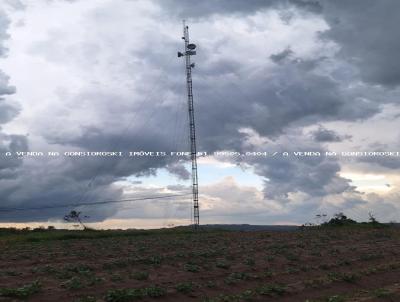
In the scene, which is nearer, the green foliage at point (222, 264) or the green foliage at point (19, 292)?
the green foliage at point (19, 292)

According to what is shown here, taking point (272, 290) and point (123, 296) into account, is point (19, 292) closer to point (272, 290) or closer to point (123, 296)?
point (123, 296)

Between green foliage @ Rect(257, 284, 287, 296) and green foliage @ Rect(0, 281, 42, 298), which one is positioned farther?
green foliage @ Rect(257, 284, 287, 296)

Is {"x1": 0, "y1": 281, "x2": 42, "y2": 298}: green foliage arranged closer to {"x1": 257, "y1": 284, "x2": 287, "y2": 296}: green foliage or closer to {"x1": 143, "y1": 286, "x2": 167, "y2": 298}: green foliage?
{"x1": 143, "y1": 286, "x2": 167, "y2": 298}: green foliage

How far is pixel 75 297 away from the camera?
57.1 ft

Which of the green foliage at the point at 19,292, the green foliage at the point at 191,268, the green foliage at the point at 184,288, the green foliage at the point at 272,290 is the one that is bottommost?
the green foliage at the point at 272,290

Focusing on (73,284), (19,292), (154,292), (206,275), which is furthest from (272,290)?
(19,292)

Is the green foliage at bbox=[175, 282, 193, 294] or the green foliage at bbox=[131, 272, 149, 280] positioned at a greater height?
the green foliage at bbox=[131, 272, 149, 280]

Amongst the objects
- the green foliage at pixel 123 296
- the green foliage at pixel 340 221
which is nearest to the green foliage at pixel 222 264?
the green foliage at pixel 123 296

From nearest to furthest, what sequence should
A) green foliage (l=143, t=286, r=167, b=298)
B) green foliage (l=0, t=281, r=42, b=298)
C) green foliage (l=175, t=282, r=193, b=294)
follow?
1. green foliage (l=0, t=281, r=42, b=298)
2. green foliage (l=143, t=286, r=167, b=298)
3. green foliage (l=175, t=282, r=193, b=294)

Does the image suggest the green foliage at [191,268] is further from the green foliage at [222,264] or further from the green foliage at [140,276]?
the green foliage at [140,276]

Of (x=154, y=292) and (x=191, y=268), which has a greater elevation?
(x=191, y=268)

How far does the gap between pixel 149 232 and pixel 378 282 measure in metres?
39.6

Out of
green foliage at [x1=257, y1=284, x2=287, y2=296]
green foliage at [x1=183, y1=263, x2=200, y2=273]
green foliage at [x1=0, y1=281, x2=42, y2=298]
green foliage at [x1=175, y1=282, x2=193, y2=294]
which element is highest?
green foliage at [x1=183, y1=263, x2=200, y2=273]

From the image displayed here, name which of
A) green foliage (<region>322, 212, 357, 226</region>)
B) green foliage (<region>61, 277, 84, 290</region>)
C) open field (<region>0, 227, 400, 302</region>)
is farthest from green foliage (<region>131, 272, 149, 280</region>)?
green foliage (<region>322, 212, 357, 226</region>)
